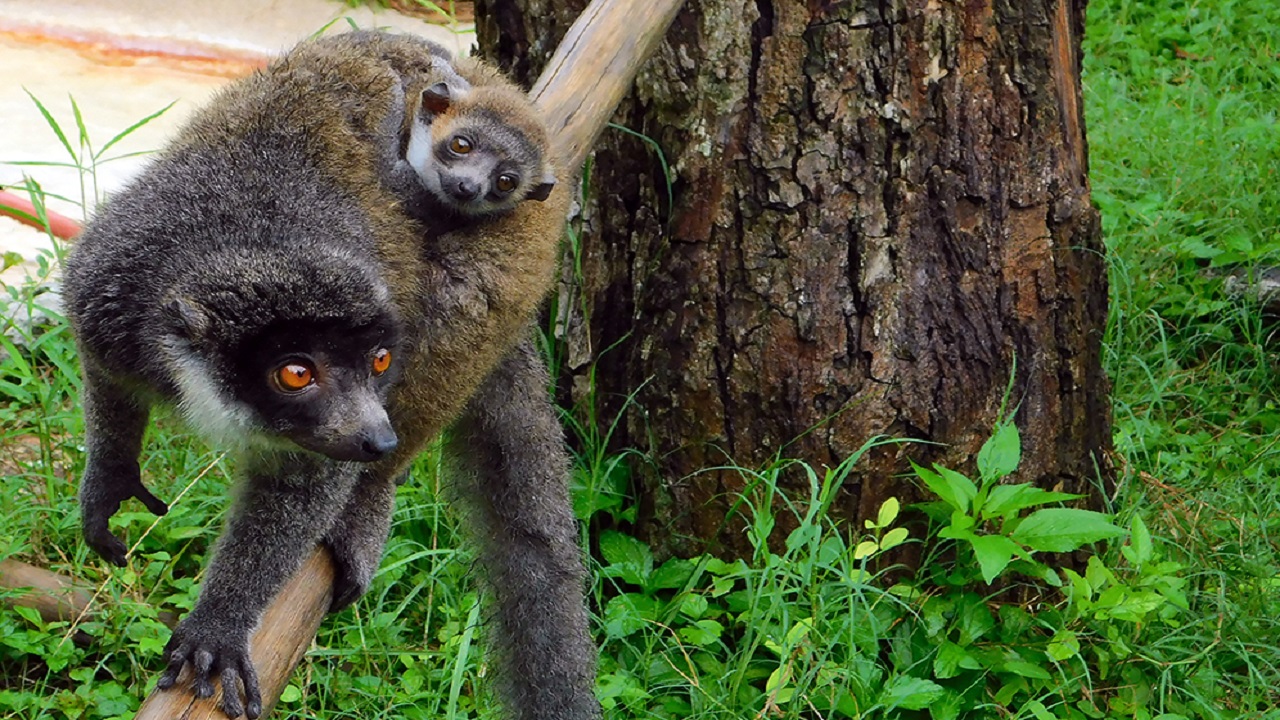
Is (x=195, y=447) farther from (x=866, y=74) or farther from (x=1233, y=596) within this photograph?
(x=1233, y=596)

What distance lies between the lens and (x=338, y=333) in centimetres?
271

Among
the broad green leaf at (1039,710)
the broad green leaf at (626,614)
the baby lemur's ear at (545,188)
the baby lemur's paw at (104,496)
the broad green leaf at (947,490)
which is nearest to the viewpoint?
the baby lemur's paw at (104,496)

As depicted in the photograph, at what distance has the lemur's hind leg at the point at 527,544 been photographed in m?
3.49

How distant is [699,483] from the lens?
166 inches

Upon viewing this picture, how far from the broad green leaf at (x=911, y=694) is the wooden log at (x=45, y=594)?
8.11ft

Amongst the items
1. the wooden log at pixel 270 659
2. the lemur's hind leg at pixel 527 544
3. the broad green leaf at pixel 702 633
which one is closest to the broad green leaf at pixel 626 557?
the broad green leaf at pixel 702 633

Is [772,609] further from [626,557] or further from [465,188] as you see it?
[465,188]

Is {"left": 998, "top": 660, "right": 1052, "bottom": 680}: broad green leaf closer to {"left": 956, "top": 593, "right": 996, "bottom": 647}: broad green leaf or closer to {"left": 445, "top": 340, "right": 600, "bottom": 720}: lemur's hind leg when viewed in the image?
{"left": 956, "top": 593, "right": 996, "bottom": 647}: broad green leaf

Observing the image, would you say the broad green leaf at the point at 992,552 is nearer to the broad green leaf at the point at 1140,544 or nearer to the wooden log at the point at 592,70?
the broad green leaf at the point at 1140,544

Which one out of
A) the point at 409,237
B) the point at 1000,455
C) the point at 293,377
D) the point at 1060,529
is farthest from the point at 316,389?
the point at 1060,529

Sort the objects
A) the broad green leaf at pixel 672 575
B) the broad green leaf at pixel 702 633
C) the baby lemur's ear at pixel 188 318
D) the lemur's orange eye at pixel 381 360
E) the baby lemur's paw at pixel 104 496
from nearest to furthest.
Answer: the baby lemur's ear at pixel 188 318, the lemur's orange eye at pixel 381 360, the baby lemur's paw at pixel 104 496, the broad green leaf at pixel 702 633, the broad green leaf at pixel 672 575

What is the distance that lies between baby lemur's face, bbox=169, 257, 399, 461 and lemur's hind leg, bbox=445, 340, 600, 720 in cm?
82

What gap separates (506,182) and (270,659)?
1.35 m

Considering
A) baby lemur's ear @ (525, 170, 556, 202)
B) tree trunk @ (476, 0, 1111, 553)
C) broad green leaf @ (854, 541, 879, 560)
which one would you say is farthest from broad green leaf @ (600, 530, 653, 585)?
baby lemur's ear @ (525, 170, 556, 202)
